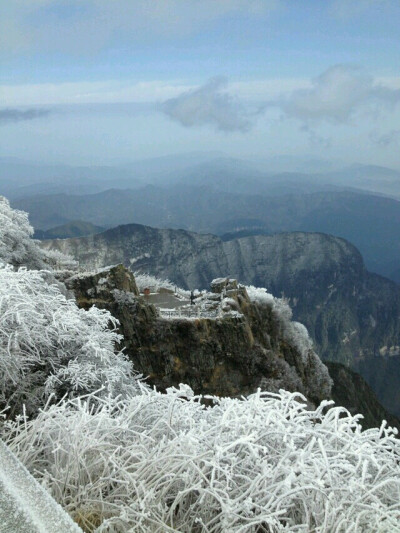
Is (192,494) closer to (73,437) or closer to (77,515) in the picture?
(77,515)

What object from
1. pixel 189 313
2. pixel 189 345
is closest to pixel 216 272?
pixel 189 313

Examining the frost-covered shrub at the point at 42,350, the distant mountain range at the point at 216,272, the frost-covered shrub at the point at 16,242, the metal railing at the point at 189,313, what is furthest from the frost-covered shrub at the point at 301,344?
the distant mountain range at the point at 216,272

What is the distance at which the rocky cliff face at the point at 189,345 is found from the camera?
21.7 meters

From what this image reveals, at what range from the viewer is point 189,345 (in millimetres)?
22516

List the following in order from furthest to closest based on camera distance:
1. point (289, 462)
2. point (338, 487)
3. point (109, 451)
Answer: point (109, 451) < point (289, 462) < point (338, 487)

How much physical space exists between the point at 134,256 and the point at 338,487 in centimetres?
14519

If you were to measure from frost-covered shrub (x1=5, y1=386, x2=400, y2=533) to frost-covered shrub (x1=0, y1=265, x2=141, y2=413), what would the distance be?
5.77 feet

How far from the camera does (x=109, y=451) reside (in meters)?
4.43

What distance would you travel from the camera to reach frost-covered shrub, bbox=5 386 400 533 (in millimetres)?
3652

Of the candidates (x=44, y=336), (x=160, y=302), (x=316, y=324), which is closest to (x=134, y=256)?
(x=316, y=324)

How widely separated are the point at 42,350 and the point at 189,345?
15326 millimetres

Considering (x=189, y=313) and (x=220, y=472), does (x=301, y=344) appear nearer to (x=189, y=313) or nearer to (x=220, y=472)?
(x=189, y=313)

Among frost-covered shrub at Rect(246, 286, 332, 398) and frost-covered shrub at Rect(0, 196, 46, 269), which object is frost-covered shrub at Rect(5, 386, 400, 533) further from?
frost-covered shrub at Rect(246, 286, 332, 398)

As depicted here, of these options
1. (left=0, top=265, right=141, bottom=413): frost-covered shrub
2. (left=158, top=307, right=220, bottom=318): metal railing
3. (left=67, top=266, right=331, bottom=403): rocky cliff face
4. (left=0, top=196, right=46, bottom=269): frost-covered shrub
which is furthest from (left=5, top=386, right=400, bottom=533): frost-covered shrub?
(left=158, top=307, right=220, bottom=318): metal railing
